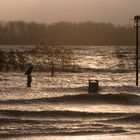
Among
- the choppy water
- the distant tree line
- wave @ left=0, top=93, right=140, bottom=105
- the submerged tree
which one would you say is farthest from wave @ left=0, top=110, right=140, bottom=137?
the submerged tree

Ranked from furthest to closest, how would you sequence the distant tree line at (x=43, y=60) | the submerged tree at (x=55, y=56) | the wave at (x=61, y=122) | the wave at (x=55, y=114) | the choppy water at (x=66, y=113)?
1. the submerged tree at (x=55, y=56)
2. the distant tree line at (x=43, y=60)
3. the wave at (x=55, y=114)
4. the choppy water at (x=66, y=113)
5. the wave at (x=61, y=122)

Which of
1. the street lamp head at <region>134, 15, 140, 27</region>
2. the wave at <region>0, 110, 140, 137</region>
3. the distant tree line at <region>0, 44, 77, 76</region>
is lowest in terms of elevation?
the wave at <region>0, 110, 140, 137</region>

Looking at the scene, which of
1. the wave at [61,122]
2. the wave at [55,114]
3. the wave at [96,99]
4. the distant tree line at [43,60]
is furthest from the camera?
the distant tree line at [43,60]

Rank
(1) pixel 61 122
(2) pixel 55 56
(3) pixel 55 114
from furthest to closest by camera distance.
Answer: (2) pixel 55 56 < (3) pixel 55 114 < (1) pixel 61 122

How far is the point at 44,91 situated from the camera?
2144 centimetres

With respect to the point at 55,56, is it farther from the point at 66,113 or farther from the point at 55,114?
the point at 55,114

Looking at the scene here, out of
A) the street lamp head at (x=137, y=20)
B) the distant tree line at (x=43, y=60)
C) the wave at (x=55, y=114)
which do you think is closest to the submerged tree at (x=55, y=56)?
the distant tree line at (x=43, y=60)

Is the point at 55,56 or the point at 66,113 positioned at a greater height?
the point at 55,56

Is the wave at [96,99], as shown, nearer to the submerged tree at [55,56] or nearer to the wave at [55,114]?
the wave at [55,114]

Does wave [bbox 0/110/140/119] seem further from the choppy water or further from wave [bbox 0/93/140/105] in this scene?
wave [bbox 0/93/140/105]

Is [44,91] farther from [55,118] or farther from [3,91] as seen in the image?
[55,118]

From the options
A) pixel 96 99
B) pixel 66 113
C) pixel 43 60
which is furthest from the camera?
pixel 43 60

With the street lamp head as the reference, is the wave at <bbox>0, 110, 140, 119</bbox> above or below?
below

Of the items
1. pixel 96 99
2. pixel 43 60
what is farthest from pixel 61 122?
pixel 43 60
